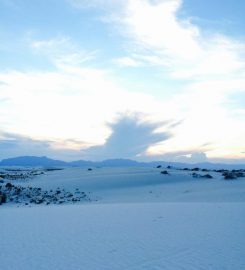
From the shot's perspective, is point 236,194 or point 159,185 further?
point 159,185

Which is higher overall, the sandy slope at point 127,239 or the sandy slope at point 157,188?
the sandy slope at point 157,188

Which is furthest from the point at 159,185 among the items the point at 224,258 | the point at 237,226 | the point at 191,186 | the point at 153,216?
the point at 224,258

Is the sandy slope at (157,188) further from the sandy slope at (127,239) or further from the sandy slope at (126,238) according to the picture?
the sandy slope at (127,239)

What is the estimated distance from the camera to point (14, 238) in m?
12.1

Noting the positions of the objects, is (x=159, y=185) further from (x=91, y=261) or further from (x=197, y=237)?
(x=91, y=261)

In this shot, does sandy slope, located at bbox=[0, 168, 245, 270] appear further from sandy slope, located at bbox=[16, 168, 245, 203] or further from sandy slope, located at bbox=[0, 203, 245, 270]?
sandy slope, located at bbox=[16, 168, 245, 203]

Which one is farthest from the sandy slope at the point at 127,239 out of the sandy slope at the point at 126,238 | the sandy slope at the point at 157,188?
the sandy slope at the point at 157,188

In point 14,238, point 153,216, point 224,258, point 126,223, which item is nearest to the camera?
point 224,258

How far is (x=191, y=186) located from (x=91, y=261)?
70.0 ft

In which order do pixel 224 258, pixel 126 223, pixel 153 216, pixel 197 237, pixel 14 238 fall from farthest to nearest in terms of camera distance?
1. pixel 153 216
2. pixel 126 223
3. pixel 14 238
4. pixel 197 237
5. pixel 224 258

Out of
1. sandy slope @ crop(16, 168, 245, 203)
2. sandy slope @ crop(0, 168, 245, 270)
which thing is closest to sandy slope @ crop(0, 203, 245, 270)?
sandy slope @ crop(0, 168, 245, 270)

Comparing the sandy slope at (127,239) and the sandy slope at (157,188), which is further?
the sandy slope at (157,188)

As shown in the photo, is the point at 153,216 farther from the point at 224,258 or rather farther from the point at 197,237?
the point at 224,258

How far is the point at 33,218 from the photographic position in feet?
53.9
